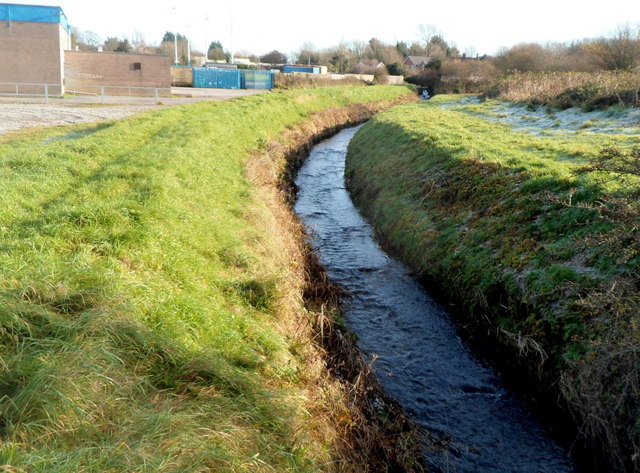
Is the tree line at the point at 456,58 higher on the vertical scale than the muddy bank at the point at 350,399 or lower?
higher

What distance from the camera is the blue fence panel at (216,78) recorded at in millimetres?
65438

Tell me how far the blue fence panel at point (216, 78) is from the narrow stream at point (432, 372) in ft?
188

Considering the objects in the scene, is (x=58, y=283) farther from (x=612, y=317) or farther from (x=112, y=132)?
(x=112, y=132)

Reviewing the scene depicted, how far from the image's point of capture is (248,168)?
1656 cm

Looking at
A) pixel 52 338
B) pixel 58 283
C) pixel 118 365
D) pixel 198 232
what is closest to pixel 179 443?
pixel 118 365

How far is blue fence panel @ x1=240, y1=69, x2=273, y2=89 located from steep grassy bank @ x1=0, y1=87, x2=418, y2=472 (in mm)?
55424

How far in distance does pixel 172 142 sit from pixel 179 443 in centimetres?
1404

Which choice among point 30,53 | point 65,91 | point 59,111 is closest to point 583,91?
point 59,111

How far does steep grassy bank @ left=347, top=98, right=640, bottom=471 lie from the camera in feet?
20.0

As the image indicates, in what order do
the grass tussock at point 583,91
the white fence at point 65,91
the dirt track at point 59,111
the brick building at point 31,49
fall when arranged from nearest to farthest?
the grass tussock at point 583,91, the dirt track at point 59,111, the white fence at point 65,91, the brick building at point 31,49

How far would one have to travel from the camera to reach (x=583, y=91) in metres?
21.8

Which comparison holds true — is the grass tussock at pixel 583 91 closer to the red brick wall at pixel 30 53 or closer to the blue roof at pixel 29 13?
the red brick wall at pixel 30 53

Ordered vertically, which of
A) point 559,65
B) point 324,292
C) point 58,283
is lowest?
point 324,292

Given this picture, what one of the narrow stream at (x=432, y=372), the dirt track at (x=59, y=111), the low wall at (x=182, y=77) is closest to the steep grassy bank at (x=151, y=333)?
the narrow stream at (x=432, y=372)
